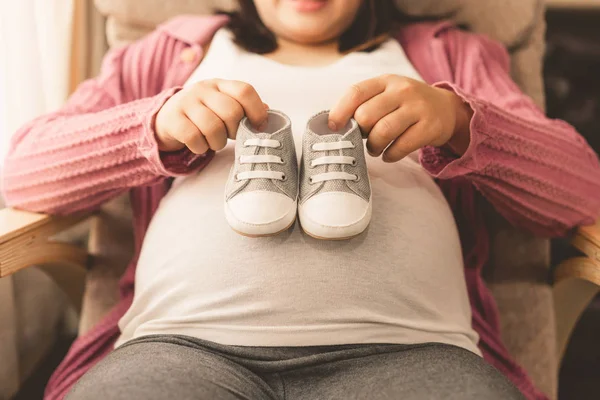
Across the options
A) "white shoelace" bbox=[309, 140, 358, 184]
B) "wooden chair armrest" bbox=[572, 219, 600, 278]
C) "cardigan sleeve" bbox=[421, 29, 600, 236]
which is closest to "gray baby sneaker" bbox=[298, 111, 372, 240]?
"white shoelace" bbox=[309, 140, 358, 184]

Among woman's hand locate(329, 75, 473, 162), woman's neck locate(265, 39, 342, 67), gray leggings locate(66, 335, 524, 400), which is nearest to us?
gray leggings locate(66, 335, 524, 400)

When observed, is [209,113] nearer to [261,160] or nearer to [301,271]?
[261,160]

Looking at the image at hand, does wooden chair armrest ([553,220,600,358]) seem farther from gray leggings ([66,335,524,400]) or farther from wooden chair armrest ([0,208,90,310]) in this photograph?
wooden chair armrest ([0,208,90,310])

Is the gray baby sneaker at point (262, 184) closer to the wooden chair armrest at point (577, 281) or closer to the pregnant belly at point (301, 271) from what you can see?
the pregnant belly at point (301, 271)

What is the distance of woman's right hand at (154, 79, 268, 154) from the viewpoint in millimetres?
672

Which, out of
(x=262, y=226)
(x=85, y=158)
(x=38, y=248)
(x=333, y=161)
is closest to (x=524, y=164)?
(x=333, y=161)

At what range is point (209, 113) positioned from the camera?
0.67 meters

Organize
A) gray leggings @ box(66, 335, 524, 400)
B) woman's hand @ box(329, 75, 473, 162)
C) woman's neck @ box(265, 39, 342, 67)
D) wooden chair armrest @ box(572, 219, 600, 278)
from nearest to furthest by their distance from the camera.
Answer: gray leggings @ box(66, 335, 524, 400) → woman's hand @ box(329, 75, 473, 162) → wooden chair armrest @ box(572, 219, 600, 278) → woman's neck @ box(265, 39, 342, 67)

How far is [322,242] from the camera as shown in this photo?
0.69m

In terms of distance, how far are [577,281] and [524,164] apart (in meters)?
0.32

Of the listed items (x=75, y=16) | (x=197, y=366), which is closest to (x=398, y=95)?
(x=197, y=366)

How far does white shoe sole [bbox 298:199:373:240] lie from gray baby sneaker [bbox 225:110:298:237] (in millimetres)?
23

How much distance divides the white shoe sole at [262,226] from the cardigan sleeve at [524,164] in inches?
9.8

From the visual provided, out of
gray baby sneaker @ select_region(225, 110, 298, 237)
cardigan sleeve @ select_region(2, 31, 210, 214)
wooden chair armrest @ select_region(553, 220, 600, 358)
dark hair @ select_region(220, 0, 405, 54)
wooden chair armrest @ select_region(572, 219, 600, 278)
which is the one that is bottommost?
wooden chair armrest @ select_region(553, 220, 600, 358)
